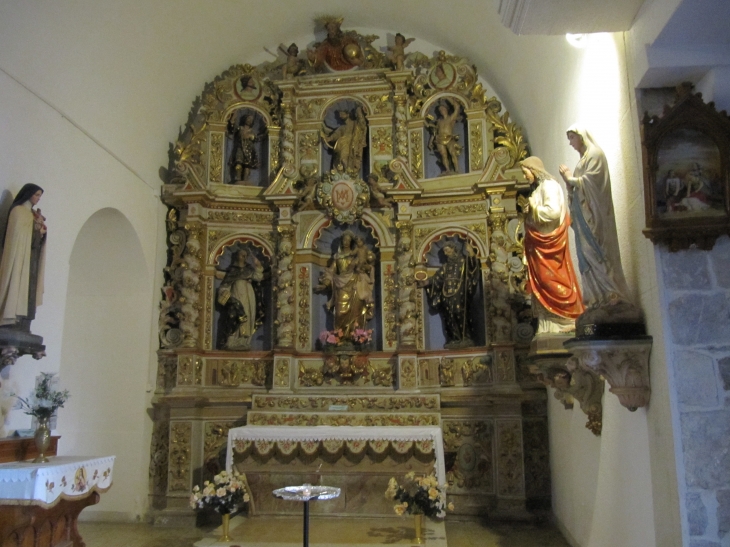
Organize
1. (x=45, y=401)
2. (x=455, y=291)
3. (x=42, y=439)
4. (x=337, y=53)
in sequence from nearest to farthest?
(x=42, y=439) < (x=45, y=401) < (x=455, y=291) < (x=337, y=53)

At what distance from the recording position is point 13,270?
5949 mm

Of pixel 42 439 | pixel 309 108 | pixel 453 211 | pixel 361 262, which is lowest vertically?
pixel 42 439

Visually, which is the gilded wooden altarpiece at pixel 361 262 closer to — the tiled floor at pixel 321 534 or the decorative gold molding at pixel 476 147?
the decorative gold molding at pixel 476 147

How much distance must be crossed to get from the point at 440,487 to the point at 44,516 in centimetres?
370

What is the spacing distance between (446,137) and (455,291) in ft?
7.62

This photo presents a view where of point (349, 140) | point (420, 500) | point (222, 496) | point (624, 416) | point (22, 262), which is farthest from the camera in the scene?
point (349, 140)

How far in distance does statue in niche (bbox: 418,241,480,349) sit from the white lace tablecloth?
5.09 meters

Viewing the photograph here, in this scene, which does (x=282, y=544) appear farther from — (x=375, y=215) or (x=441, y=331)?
(x=375, y=215)

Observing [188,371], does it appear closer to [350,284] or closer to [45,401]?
[350,284]

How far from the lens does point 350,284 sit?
9578 mm

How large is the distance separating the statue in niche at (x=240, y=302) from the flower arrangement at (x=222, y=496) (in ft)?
8.92

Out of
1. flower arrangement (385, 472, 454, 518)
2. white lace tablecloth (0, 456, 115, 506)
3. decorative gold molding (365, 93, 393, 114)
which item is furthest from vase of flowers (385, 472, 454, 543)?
decorative gold molding (365, 93, 393, 114)

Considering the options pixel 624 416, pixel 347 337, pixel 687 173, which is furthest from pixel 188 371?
pixel 687 173

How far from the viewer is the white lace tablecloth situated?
5.06 meters
